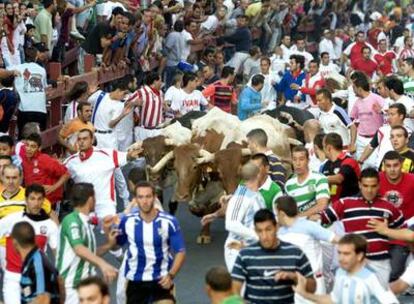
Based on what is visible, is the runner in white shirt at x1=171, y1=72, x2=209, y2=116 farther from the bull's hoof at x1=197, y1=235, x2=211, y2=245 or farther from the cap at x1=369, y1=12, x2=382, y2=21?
the cap at x1=369, y1=12, x2=382, y2=21

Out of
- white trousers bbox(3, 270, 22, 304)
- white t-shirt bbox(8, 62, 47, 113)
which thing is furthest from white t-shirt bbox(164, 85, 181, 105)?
white trousers bbox(3, 270, 22, 304)

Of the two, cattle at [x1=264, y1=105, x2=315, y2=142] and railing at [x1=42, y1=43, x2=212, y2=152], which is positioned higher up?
railing at [x1=42, y1=43, x2=212, y2=152]

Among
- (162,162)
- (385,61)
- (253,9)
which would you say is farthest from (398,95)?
(253,9)

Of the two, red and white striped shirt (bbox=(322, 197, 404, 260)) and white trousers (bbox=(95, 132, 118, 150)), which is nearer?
red and white striped shirt (bbox=(322, 197, 404, 260))

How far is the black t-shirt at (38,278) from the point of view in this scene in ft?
40.3

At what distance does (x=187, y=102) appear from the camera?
22609mm

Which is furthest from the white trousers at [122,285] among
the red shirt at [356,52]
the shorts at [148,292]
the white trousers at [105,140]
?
the red shirt at [356,52]

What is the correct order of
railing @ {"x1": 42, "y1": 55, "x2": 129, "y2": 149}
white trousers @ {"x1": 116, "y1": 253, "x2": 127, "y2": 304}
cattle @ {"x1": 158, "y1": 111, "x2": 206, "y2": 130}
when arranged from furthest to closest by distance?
railing @ {"x1": 42, "y1": 55, "x2": 129, "y2": 149}, cattle @ {"x1": 158, "y1": 111, "x2": 206, "y2": 130}, white trousers @ {"x1": 116, "y1": 253, "x2": 127, "y2": 304}

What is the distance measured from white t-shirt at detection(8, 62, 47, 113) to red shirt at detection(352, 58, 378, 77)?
36.9 feet

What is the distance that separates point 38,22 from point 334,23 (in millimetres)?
19103

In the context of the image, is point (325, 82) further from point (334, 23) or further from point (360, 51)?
point (334, 23)

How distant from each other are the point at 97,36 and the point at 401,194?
11.3 m

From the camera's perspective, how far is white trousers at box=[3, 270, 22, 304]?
40.8 feet

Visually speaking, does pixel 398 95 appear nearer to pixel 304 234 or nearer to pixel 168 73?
pixel 304 234
